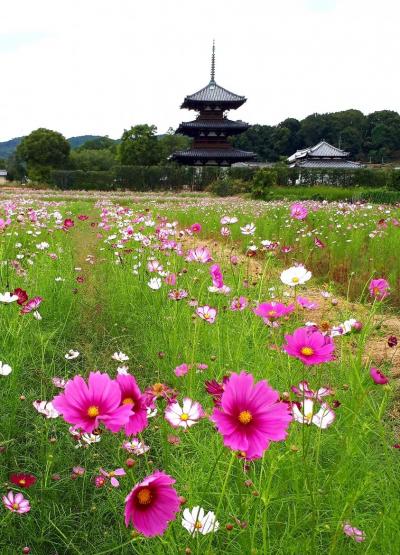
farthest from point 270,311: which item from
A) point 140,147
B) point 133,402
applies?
point 140,147

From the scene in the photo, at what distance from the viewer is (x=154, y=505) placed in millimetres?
643

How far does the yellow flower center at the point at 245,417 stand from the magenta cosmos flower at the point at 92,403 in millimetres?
141

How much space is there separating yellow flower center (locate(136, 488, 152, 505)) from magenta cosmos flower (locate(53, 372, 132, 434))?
0.27 feet

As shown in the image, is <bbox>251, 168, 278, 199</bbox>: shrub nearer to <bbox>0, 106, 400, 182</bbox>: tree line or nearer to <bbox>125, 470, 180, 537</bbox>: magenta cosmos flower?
<bbox>125, 470, 180, 537</bbox>: magenta cosmos flower

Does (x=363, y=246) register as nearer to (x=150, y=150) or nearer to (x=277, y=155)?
(x=150, y=150)

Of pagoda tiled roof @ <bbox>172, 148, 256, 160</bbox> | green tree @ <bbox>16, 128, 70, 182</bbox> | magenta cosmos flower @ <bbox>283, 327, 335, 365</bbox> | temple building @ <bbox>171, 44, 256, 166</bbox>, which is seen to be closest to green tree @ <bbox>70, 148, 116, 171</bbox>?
green tree @ <bbox>16, 128, 70, 182</bbox>

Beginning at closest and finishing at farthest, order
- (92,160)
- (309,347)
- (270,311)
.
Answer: (309,347)
(270,311)
(92,160)

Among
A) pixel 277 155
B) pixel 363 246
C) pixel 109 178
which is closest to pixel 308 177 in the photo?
pixel 109 178

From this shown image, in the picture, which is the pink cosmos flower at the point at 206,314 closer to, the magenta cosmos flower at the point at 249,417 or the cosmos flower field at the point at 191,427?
the cosmos flower field at the point at 191,427

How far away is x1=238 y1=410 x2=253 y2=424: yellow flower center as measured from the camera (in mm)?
651

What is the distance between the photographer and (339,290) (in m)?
4.11

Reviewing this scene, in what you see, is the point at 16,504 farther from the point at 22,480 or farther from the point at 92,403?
the point at 92,403

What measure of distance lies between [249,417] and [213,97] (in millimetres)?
26973

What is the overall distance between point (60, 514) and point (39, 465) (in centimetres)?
23
